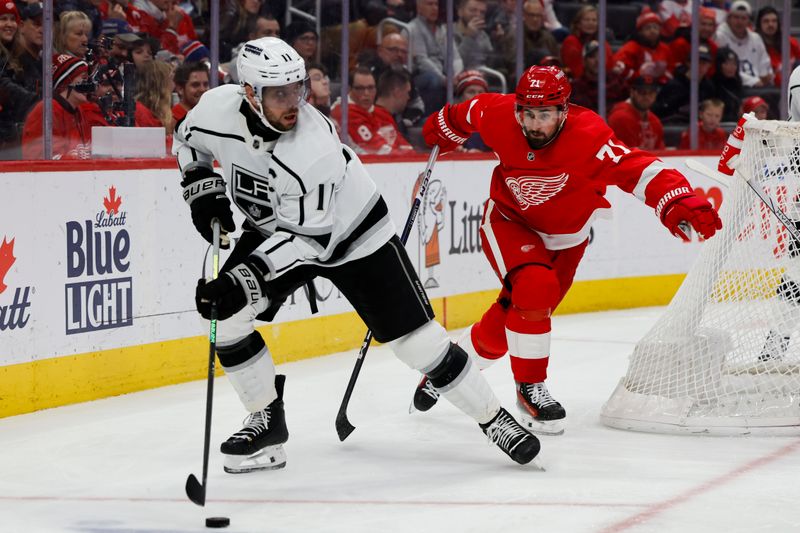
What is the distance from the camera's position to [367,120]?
20.0 feet

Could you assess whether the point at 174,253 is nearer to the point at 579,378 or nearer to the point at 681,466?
the point at 579,378

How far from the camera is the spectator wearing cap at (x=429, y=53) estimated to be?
6.39m

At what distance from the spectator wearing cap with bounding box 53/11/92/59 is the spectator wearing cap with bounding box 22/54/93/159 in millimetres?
27

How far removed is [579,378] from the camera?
16.5 ft

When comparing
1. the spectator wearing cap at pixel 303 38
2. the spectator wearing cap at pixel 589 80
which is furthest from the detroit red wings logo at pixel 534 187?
the spectator wearing cap at pixel 589 80

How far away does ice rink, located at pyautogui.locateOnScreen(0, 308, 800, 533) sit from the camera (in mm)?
3021

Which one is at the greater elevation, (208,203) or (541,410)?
(208,203)

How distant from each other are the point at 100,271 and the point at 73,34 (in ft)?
2.77

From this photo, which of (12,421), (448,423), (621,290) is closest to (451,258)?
(621,290)

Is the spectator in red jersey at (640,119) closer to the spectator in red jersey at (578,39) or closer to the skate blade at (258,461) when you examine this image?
the spectator in red jersey at (578,39)

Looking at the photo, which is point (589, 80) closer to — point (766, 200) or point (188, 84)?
point (188, 84)

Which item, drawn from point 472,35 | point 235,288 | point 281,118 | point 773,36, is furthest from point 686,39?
point 235,288

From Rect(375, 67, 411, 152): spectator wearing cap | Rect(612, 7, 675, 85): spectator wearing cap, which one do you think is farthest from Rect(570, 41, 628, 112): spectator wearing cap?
Rect(375, 67, 411, 152): spectator wearing cap

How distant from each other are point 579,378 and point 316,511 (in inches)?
83.8
